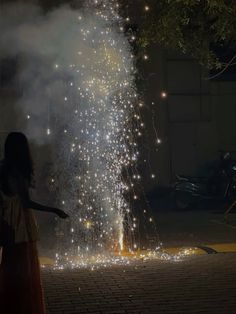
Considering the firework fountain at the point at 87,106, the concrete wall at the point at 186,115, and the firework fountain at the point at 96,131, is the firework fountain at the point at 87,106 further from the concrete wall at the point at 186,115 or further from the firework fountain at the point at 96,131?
the concrete wall at the point at 186,115

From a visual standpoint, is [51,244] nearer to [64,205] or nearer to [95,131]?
[64,205]

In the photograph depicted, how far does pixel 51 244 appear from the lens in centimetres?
1005

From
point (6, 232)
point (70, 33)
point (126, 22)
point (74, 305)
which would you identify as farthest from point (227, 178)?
point (6, 232)

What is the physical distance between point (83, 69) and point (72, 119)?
88 centimetres

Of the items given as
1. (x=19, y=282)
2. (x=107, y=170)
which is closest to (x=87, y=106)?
(x=107, y=170)

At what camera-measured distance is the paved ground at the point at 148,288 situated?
6359 millimetres

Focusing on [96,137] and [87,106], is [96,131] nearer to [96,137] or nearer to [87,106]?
[96,137]

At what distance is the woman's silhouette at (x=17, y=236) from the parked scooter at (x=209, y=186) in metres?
9.45

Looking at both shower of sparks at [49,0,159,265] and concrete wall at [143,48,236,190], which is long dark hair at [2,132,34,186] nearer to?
shower of sparks at [49,0,159,265]

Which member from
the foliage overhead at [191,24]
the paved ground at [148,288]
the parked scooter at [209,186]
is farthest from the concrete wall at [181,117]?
the paved ground at [148,288]

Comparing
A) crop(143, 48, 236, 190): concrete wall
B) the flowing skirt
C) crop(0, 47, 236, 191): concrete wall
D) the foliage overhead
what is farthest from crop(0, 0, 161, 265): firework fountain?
crop(143, 48, 236, 190): concrete wall

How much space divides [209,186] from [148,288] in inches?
322

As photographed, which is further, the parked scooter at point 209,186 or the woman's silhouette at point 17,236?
the parked scooter at point 209,186

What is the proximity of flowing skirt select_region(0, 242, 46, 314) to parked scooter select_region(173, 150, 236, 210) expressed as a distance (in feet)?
31.1
